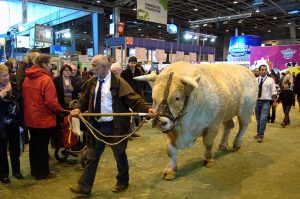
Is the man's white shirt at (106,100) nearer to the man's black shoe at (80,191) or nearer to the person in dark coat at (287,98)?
the man's black shoe at (80,191)

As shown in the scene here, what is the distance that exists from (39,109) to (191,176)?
2.49 meters

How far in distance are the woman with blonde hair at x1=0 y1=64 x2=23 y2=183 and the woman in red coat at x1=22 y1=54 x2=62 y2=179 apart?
0.50 feet

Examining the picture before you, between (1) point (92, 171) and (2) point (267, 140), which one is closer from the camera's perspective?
(1) point (92, 171)

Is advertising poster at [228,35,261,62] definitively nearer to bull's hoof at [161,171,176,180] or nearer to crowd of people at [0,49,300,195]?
bull's hoof at [161,171,176,180]

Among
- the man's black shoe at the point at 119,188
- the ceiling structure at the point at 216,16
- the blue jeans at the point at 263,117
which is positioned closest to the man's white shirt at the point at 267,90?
the blue jeans at the point at 263,117

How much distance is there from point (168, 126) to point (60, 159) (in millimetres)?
2489

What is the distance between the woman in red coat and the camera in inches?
175

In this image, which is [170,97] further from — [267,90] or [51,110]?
[267,90]

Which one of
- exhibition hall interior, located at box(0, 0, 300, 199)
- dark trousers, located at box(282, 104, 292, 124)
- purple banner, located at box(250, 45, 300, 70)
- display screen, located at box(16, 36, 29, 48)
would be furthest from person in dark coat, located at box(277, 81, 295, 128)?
display screen, located at box(16, 36, 29, 48)

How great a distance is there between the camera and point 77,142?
525 centimetres

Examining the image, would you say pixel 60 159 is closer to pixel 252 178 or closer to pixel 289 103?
pixel 252 178

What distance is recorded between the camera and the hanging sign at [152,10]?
33.1 feet

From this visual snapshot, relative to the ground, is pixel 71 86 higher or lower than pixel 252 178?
higher

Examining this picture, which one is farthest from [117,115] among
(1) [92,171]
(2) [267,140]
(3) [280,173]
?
(2) [267,140]
